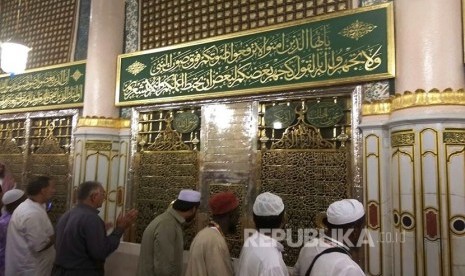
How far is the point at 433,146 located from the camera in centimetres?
254

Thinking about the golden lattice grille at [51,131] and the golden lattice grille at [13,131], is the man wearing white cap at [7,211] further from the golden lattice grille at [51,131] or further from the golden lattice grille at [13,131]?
the golden lattice grille at [13,131]

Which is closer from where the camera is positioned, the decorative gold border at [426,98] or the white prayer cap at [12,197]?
the decorative gold border at [426,98]

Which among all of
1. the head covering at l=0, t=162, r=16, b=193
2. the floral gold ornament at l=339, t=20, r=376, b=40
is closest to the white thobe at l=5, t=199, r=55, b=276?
the head covering at l=0, t=162, r=16, b=193

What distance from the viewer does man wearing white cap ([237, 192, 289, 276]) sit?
171 cm

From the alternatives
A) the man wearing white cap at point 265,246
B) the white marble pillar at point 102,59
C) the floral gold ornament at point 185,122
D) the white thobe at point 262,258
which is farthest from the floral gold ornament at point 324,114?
the white marble pillar at point 102,59

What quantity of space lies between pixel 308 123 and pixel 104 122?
7.61ft

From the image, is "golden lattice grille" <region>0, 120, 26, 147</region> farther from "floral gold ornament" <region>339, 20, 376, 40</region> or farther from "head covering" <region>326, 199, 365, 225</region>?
"head covering" <region>326, 199, 365, 225</region>

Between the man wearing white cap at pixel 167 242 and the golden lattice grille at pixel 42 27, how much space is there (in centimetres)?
346

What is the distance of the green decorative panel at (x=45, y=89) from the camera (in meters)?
4.86

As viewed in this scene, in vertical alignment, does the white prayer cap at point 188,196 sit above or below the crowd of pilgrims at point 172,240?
above

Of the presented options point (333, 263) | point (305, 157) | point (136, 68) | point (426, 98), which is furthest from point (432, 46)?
point (136, 68)

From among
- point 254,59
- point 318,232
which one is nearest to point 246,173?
point 318,232

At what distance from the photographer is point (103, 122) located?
4.41 metres

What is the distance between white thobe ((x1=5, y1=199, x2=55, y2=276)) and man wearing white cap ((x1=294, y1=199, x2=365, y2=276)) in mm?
2015
